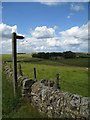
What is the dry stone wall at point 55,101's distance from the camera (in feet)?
34.2

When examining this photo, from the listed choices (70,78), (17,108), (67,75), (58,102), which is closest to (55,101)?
(58,102)

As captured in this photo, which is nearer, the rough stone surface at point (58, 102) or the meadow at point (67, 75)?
the rough stone surface at point (58, 102)

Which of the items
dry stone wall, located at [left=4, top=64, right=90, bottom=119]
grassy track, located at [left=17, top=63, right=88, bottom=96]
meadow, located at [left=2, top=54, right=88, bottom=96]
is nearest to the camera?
dry stone wall, located at [left=4, top=64, right=90, bottom=119]

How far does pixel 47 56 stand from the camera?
95.8 metres

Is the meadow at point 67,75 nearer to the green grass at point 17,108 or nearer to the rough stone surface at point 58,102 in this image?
the green grass at point 17,108

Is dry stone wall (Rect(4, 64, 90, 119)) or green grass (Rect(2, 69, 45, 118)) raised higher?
dry stone wall (Rect(4, 64, 90, 119))

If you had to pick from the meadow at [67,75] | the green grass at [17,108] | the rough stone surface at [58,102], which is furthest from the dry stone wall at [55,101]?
the meadow at [67,75]

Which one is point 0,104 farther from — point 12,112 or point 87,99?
point 87,99

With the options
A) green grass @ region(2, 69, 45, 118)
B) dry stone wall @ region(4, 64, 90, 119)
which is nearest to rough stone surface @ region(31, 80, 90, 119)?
dry stone wall @ region(4, 64, 90, 119)

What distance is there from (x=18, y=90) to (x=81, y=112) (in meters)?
7.41

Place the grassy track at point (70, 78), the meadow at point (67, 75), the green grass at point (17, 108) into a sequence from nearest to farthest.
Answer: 1. the green grass at point (17, 108)
2. the grassy track at point (70, 78)
3. the meadow at point (67, 75)

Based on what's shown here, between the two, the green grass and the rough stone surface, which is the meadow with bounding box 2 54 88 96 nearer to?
the green grass

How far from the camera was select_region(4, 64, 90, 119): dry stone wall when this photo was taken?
10.4 meters

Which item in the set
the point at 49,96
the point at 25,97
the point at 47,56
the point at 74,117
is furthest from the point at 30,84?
A: the point at 47,56
